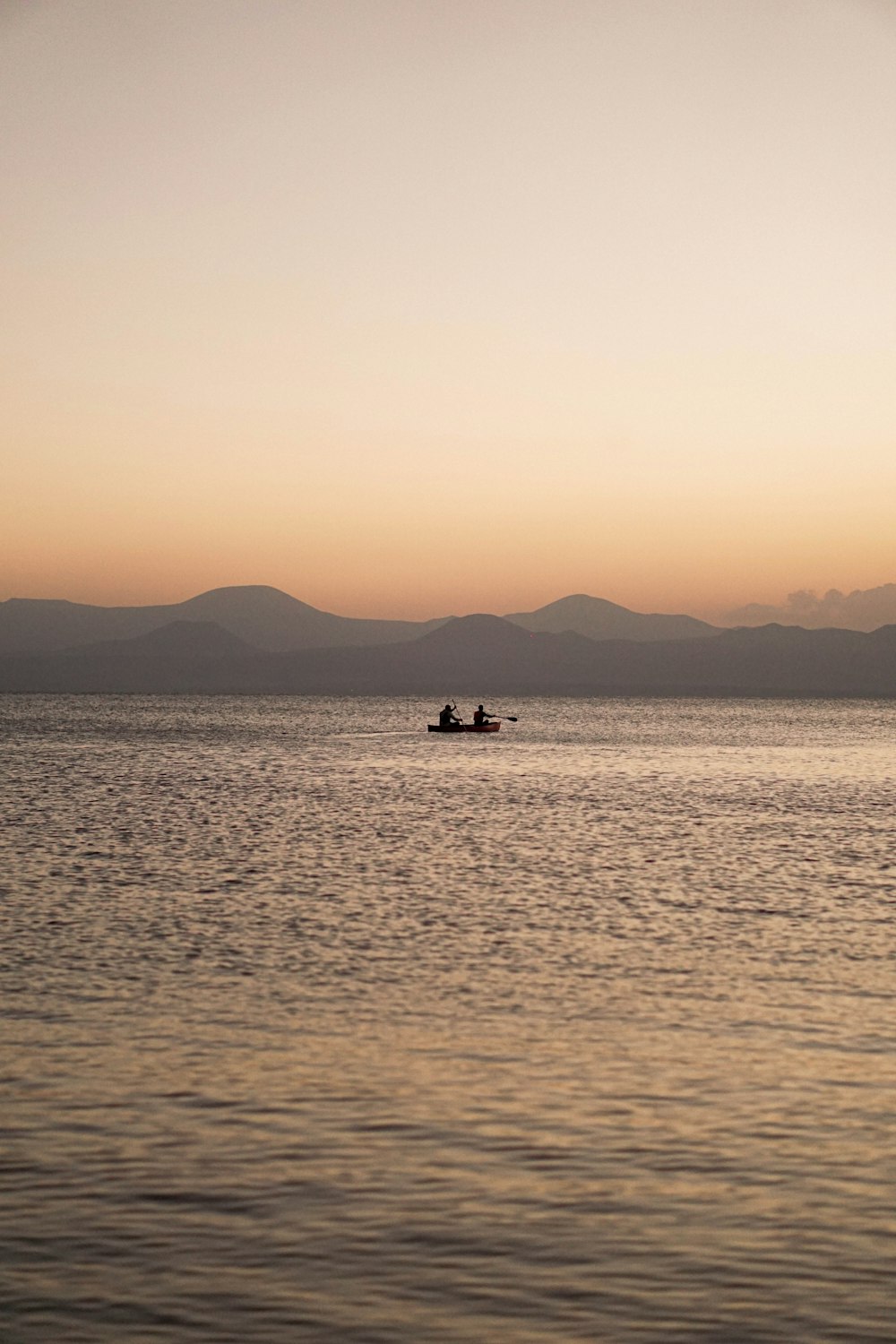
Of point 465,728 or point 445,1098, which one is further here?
point 465,728

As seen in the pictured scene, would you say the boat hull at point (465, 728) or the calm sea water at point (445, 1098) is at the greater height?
the boat hull at point (465, 728)

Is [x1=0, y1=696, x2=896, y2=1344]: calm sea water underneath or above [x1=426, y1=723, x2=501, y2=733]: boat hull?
underneath

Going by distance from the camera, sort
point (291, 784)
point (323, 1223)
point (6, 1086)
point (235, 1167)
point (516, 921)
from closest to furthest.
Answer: point (323, 1223)
point (235, 1167)
point (6, 1086)
point (516, 921)
point (291, 784)

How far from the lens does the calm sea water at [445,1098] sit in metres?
10.2

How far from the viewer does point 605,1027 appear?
1831 cm

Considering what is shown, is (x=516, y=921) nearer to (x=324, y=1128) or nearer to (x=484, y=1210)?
(x=324, y=1128)

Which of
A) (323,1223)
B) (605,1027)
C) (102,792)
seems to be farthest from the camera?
(102,792)

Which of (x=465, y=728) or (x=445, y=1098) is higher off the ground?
(x=465, y=728)

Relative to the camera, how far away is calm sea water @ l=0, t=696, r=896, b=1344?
10164 mm

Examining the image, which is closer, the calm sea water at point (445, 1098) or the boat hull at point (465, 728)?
the calm sea water at point (445, 1098)

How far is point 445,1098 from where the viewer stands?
A: 14.9 meters

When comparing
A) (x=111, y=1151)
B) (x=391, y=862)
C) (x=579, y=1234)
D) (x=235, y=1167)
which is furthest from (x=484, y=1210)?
(x=391, y=862)

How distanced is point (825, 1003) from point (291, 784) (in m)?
52.5

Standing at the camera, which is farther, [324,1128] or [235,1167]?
[324,1128]
